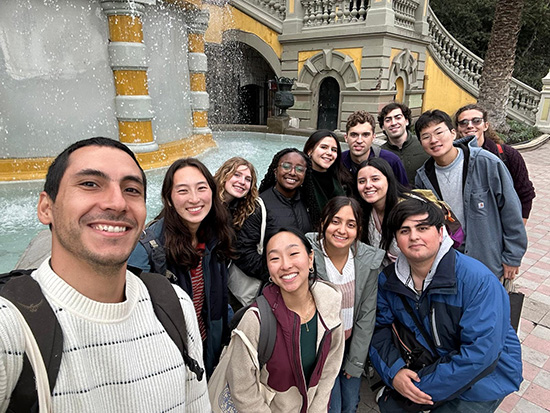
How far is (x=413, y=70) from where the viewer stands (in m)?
14.5

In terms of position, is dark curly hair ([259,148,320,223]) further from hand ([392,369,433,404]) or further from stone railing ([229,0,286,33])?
stone railing ([229,0,286,33])

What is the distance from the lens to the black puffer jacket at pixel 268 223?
2.59m

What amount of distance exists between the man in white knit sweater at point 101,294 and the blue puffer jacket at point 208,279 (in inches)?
27.9

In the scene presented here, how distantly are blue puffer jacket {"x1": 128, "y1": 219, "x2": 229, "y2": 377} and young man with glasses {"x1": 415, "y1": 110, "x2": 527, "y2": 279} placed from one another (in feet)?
6.80

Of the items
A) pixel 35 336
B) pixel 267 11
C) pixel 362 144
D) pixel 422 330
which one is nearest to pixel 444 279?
pixel 422 330

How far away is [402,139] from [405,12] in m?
12.1

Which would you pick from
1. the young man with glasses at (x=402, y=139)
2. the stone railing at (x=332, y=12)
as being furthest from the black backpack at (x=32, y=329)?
the stone railing at (x=332, y=12)

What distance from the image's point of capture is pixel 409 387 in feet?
7.40

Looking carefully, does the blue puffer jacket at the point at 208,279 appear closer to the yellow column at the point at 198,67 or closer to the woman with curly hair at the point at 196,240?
the woman with curly hair at the point at 196,240

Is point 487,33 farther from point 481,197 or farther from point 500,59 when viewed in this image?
point 481,197

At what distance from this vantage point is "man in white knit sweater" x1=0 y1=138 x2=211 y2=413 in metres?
1.06

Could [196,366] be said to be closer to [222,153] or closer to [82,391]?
Result: [82,391]

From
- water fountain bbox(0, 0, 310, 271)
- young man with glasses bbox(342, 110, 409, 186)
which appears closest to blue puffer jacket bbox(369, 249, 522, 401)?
young man with glasses bbox(342, 110, 409, 186)

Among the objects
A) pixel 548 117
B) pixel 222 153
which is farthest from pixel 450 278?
pixel 548 117
